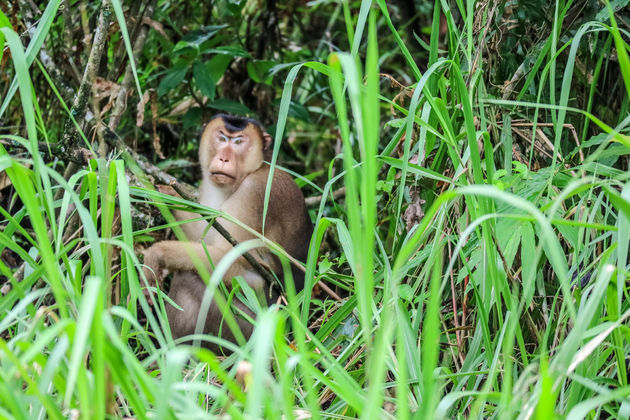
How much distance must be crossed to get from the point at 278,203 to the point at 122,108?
0.99 meters

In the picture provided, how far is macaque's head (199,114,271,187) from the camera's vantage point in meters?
4.74

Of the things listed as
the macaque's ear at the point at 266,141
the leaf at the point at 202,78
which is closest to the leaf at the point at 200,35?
the leaf at the point at 202,78

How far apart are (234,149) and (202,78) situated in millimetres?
482

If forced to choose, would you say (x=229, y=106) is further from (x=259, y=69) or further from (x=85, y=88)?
(x=85, y=88)

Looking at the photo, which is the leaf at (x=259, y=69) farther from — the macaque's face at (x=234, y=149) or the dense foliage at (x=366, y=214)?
the macaque's face at (x=234, y=149)

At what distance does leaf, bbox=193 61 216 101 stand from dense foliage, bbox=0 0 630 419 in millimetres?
14

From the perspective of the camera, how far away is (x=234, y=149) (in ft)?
15.5

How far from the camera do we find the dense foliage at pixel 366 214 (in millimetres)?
1649

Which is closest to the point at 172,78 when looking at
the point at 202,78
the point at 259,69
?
the point at 202,78

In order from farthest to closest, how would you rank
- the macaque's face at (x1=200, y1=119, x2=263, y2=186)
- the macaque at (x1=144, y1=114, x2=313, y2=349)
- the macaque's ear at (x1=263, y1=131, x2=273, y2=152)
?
the macaque's ear at (x1=263, y1=131, x2=273, y2=152), the macaque's face at (x1=200, y1=119, x2=263, y2=186), the macaque at (x1=144, y1=114, x2=313, y2=349)

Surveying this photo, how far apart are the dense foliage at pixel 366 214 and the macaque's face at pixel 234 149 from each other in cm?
23

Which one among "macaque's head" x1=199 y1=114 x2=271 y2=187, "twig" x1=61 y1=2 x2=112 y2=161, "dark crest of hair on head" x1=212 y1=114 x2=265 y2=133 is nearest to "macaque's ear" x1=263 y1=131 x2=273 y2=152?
"macaque's head" x1=199 y1=114 x2=271 y2=187

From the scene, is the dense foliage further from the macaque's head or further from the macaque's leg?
the macaque's leg

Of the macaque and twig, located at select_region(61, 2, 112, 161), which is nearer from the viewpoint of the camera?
twig, located at select_region(61, 2, 112, 161)
